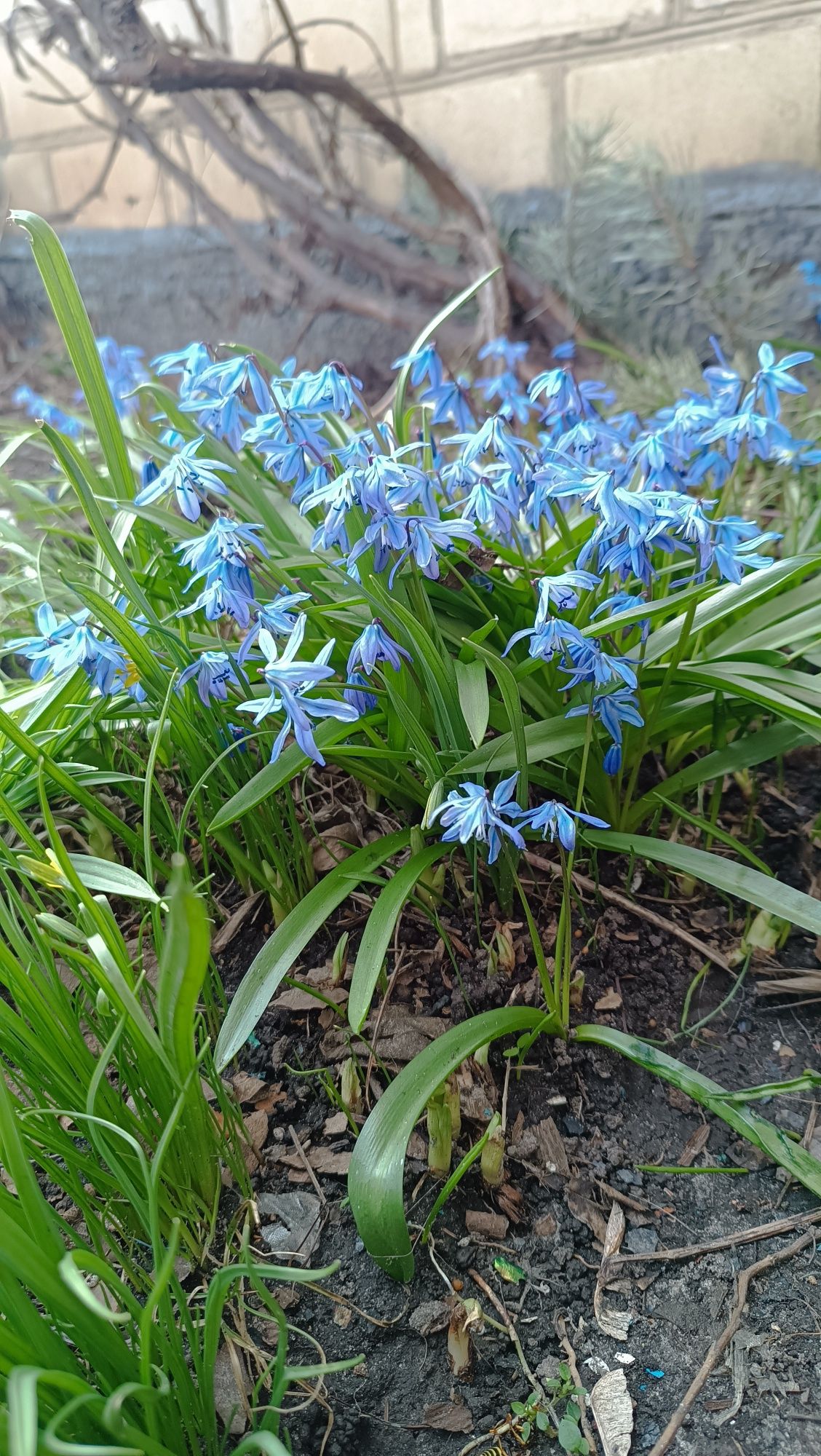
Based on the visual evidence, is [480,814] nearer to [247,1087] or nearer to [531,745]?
[531,745]

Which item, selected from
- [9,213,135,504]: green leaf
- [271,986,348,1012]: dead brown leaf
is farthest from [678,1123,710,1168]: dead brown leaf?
[9,213,135,504]: green leaf

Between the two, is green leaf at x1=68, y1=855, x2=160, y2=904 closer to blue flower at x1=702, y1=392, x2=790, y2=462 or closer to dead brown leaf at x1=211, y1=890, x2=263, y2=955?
dead brown leaf at x1=211, y1=890, x2=263, y2=955

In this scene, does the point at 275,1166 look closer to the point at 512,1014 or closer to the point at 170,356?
the point at 512,1014

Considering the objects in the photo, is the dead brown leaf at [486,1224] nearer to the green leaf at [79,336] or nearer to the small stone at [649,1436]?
the small stone at [649,1436]

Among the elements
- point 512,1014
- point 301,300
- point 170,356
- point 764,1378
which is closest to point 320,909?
point 512,1014

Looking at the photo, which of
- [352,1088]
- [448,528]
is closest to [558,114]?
[448,528]

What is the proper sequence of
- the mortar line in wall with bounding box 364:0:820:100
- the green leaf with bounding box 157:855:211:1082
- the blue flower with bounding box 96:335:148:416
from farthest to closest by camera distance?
the mortar line in wall with bounding box 364:0:820:100 → the blue flower with bounding box 96:335:148:416 → the green leaf with bounding box 157:855:211:1082
